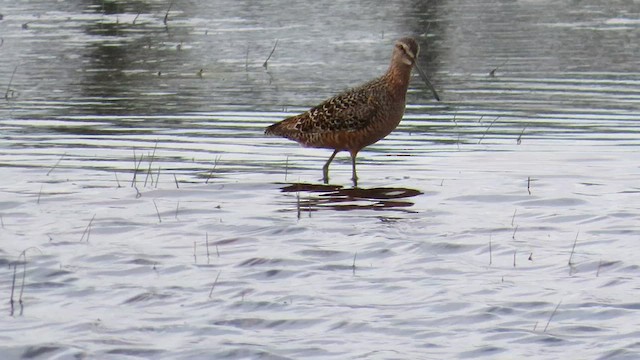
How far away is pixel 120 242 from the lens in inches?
368

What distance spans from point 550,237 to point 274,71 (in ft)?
43.3

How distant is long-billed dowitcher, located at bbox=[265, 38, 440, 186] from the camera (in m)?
12.5

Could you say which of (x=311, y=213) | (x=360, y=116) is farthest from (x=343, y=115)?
(x=311, y=213)

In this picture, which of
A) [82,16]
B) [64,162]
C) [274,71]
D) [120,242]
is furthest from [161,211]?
[82,16]

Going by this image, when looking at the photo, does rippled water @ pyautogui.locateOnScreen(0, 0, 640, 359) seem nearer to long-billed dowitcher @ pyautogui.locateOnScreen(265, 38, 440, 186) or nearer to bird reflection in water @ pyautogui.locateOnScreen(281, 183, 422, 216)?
bird reflection in water @ pyautogui.locateOnScreen(281, 183, 422, 216)

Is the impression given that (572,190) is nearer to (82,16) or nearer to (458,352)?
(458,352)

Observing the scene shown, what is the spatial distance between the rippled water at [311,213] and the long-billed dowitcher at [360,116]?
399 mm

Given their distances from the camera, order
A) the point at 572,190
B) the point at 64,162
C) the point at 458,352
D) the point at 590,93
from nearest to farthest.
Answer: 1. the point at 458,352
2. the point at 572,190
3. the point at 64,162
4. the point at 590,93

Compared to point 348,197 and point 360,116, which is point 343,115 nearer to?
point 360,116

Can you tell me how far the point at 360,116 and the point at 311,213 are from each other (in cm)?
199

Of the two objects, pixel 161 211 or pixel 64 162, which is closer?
pixel 161 211

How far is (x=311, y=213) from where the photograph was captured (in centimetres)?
1077

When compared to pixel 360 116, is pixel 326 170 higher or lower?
lower

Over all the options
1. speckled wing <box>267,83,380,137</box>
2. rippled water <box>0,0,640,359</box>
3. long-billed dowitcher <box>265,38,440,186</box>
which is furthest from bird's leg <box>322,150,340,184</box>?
speckled wing <box>267,83,380,137</box>
